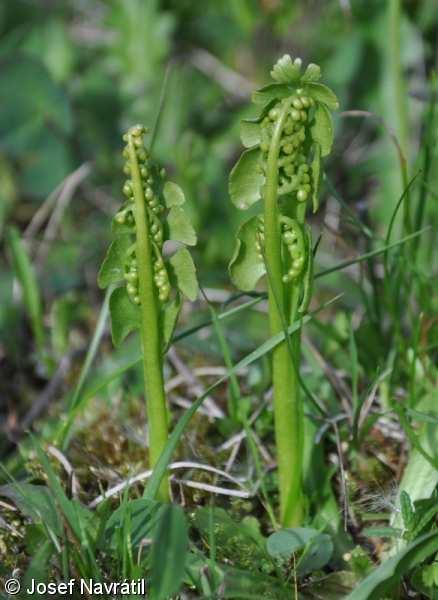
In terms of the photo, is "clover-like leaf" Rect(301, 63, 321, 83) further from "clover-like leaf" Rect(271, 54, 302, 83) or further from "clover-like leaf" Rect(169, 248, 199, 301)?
"clover-like leaf" Rect(169, 248, 199, 301)

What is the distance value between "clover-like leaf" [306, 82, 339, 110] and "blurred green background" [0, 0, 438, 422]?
105 cm

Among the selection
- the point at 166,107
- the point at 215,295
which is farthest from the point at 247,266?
the point at 166,107

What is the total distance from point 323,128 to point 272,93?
0.08 meters

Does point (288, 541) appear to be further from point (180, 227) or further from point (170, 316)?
point (180, 227)

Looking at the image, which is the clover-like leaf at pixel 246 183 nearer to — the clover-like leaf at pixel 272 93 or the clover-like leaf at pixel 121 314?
the clover-like leaf at pixel 272 93

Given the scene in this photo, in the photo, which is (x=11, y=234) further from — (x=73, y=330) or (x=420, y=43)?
(x=420, y=43)

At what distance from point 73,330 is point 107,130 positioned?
99 centimetres

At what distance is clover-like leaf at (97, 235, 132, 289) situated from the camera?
127cm

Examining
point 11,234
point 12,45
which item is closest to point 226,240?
point 11,234

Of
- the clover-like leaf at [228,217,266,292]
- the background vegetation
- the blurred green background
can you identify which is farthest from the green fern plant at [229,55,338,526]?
the blurred green background

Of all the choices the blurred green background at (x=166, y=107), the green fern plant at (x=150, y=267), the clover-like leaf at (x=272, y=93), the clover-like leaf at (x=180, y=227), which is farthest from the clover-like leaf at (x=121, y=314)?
the blurred green background at (x=166, y=107)

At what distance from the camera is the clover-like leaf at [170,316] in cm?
130

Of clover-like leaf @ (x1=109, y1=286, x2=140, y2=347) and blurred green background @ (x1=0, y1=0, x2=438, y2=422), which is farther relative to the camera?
blurred green background @ (x1=0, y1=0, x2=438, y2=422)

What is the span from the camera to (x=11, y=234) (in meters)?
2.06
